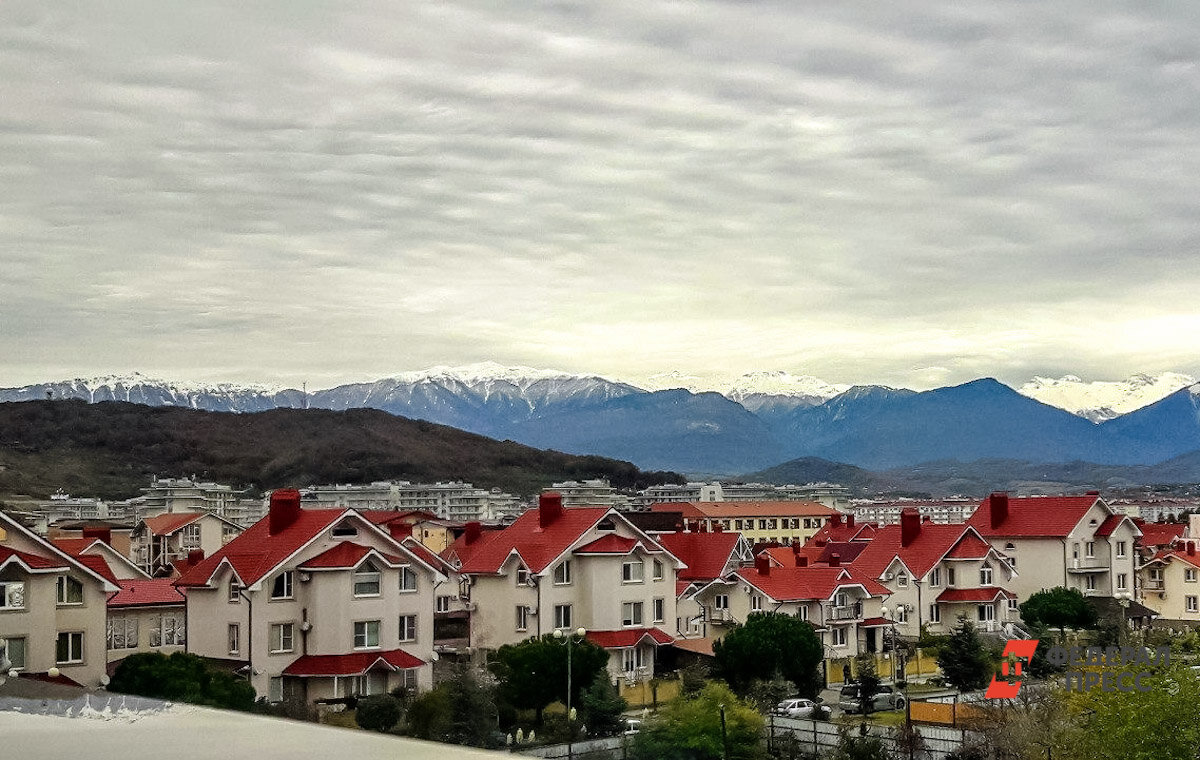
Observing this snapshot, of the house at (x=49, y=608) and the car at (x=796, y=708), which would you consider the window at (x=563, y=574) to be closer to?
the car at (x=796, y=708)

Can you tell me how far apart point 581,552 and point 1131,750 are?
696 inches

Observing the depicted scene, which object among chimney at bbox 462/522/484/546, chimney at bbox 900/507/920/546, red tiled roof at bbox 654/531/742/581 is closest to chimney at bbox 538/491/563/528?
red tiled roof at bbox 654/531/742/581

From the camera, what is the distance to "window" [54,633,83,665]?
983 inches

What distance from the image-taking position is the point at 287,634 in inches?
1134

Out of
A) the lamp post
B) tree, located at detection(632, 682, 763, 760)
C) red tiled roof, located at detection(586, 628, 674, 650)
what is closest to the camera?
tree, located at detection(632, 682, 763, 760)

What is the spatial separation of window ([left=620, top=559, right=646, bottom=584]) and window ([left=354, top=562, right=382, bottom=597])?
24.3ft

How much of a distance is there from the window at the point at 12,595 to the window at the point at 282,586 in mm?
5635

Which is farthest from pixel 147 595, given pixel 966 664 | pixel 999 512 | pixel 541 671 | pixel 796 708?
pixel 999 512

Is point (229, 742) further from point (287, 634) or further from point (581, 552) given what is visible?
→ point (581, 552)

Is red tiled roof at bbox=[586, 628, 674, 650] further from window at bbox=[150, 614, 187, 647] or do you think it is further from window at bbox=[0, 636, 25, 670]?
window at bbox=[0, 636, 25, 670]

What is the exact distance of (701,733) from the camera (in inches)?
840

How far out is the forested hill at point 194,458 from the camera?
143m

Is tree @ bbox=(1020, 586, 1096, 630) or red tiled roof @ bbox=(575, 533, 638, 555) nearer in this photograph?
red tiled roof @ bbox=(575, 533, 638, 555)

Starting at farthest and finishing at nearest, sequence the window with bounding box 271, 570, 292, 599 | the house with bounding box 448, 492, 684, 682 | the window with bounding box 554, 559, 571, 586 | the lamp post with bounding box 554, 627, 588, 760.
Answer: the window with bounding box 554, 559, 571, 586 < the house with bounding box 448, 492, 684, 682 < the window with bounding box 271, 570, 292, 599 < the lamp post with bounding box 554, 627, 588, 760
